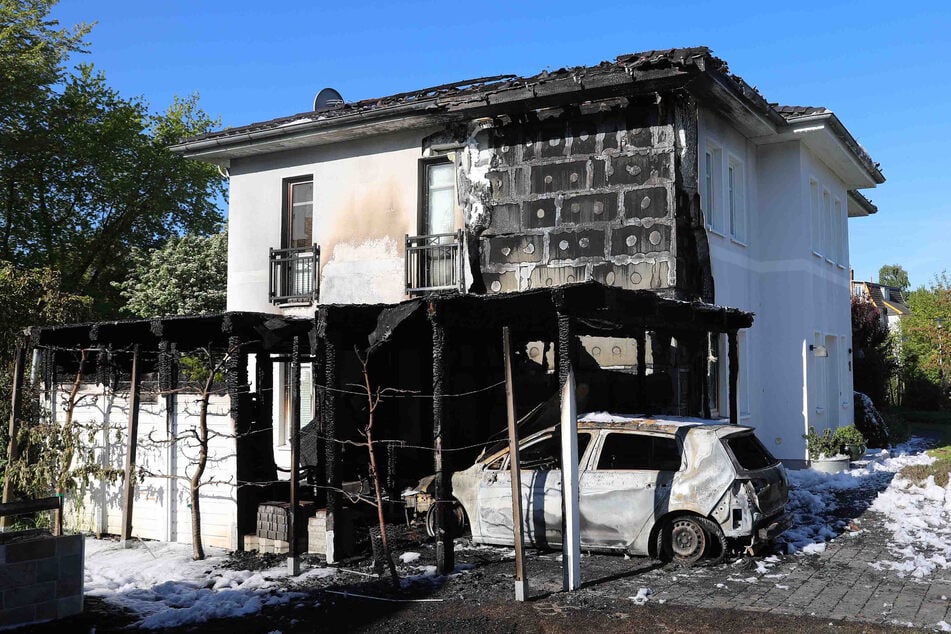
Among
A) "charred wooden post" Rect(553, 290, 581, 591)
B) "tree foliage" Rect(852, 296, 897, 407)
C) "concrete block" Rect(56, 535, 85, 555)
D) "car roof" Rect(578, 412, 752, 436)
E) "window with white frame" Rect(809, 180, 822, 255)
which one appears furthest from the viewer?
"tree foliage" Rect(852, 296, 897, 407)

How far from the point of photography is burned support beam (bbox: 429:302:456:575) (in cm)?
913

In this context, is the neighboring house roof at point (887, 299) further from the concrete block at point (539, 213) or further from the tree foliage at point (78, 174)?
the concrete block at point (539, 213)

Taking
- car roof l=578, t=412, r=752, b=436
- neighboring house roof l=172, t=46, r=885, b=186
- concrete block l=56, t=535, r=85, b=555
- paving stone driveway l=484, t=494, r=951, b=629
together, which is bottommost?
paving stone driveway l=484, t=494, r=951, b=629

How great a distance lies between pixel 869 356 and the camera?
27094 millimetres

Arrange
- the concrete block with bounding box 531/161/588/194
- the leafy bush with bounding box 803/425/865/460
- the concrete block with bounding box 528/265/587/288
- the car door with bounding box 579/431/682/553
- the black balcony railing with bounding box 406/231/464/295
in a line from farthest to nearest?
the leafy bush with bounding box 803/425/865/460 < the black balcony railing with bounding box 406/231/464/295 < the concrete block with bounding box 531/161/588/194 < the concrete block with bounding box 528/265/587/288 < the car door with bounding box 579/431/682/553

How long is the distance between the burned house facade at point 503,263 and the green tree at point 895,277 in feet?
285

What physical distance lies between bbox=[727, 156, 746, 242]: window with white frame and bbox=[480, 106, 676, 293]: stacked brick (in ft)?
11.2

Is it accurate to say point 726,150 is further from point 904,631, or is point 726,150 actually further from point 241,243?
point 904,631

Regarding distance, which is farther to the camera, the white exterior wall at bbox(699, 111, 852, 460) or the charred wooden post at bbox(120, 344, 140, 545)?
the white exterior wall at bbox(699, 111, 852, 460)

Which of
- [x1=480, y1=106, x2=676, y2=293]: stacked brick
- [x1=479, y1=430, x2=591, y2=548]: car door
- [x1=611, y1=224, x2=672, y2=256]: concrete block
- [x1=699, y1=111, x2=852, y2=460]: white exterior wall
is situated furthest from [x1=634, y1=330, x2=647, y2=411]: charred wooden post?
[x1=699, y1=111, x2=852, y2=460]: white exterior wall

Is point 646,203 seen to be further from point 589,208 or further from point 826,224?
point 826,224

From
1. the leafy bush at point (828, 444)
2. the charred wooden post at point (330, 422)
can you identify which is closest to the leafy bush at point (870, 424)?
the leafy bush at point (828, 444)

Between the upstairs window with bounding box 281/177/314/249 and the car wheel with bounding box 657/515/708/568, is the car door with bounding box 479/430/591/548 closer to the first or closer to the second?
Result: the car wheel with bounding box 657/515/708/568

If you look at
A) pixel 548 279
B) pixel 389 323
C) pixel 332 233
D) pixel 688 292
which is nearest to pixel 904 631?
pixel 389 323
